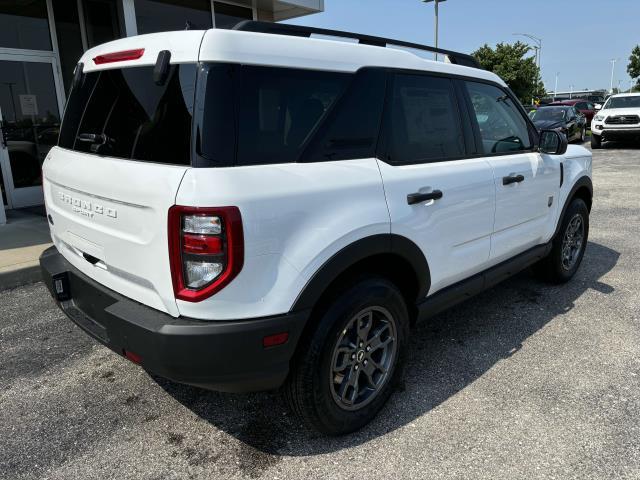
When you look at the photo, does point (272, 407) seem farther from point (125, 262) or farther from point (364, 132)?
point (364, 132)

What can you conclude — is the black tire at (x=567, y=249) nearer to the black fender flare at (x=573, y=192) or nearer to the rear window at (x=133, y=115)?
the black fender flare at (x=573, y=192)

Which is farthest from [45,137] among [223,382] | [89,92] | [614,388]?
[614,388]

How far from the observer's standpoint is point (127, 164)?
7.21ft

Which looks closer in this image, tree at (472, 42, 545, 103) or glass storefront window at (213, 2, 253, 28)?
glass storefront window at (213, 2, 253, 28)

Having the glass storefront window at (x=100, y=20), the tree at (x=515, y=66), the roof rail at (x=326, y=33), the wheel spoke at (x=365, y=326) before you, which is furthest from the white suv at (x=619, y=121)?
the tree at (x=515, y=66)

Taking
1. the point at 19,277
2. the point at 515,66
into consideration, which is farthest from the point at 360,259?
the point at 515,66

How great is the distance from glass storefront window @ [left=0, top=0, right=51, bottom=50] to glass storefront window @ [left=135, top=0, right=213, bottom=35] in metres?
1.47

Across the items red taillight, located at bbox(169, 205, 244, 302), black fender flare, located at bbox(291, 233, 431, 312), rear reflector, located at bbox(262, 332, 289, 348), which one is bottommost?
rear reflector, located at bbox(262, 332, 289, 348)

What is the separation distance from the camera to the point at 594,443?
2467mm

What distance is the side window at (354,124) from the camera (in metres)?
2.28

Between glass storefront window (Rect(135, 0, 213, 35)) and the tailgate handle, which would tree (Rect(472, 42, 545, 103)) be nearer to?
glass storefront window (Rect(135, 0, 213, 35))

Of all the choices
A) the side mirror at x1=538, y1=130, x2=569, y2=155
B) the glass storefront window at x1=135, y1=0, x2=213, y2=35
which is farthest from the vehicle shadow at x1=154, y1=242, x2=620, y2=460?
the glass storefront window at x1=135, y1=0, x2=213, y2=35

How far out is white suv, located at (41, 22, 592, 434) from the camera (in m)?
1.95

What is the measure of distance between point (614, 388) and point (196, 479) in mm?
2441
